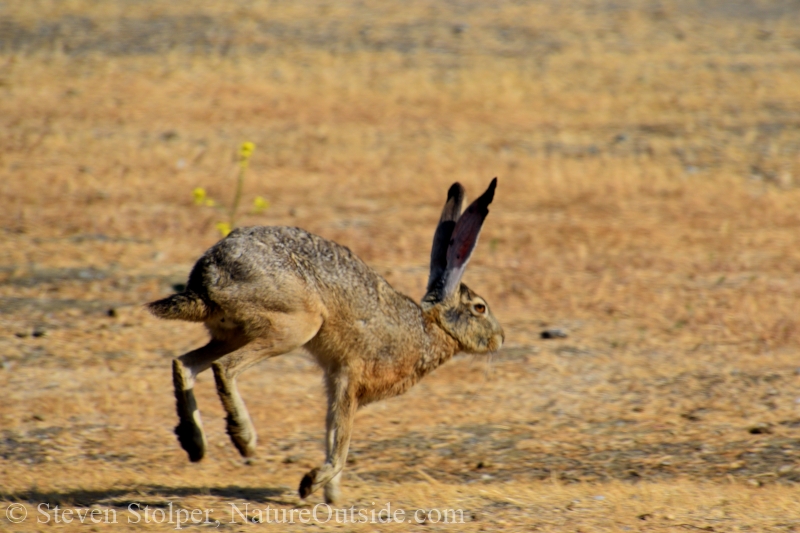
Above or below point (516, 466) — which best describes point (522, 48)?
above

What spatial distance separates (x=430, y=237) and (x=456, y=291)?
191 inches

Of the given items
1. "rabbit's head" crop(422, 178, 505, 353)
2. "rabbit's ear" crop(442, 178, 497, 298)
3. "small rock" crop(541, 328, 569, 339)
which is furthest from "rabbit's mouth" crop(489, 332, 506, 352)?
"small rock" crop(541, 328, 569, 339)

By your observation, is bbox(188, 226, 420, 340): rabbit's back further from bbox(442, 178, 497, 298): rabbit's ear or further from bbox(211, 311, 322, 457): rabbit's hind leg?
bbox(442, 178, 497, 298): rabbit's ear

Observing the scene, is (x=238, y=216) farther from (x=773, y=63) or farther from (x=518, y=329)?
(x=773, y=63)

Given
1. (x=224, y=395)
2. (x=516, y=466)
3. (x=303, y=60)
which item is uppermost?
(x=303, y=60)

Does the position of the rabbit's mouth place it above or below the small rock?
above

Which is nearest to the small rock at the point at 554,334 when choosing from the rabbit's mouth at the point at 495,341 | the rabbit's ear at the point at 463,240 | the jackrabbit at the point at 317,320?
the rabbit's mouth at the point at 495,341

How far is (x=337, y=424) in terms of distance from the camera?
584cm

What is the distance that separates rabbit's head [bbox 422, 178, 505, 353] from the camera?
641 centimetres

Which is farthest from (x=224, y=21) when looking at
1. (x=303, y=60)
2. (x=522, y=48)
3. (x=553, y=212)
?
(x=553, y=212)

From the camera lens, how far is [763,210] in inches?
503

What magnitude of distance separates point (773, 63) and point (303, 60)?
8011mm

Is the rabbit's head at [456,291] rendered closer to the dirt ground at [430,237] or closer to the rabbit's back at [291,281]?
the rabbit's back at [291,281]

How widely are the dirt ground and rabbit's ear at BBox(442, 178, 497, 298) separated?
4.01 feet
